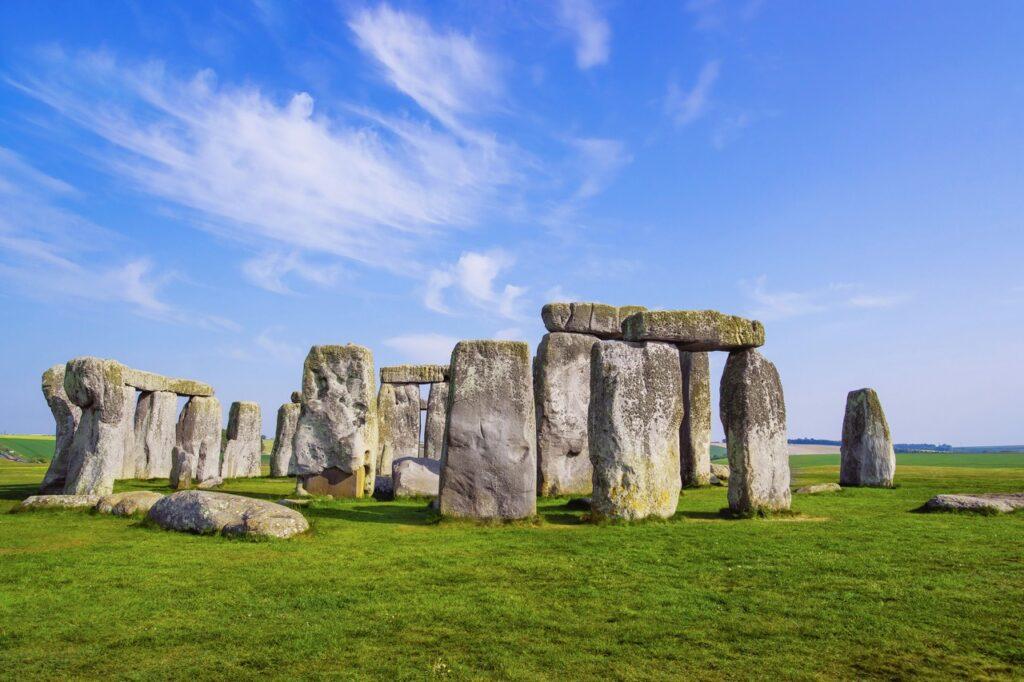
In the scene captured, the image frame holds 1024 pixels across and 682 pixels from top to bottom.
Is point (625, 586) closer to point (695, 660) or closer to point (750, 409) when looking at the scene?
point (695, 660)

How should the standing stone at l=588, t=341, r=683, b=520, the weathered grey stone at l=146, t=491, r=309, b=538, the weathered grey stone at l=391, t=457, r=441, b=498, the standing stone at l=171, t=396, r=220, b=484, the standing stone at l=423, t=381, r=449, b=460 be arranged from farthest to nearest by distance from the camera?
the standing stone at l=423, t=381, r=449, b=460
the standing stone at l=171, t=396, r=220, b=484
the weathered grey stone at l=391, t=457, r=441, b=498
the standing stone at l=588, t=341, r=683, b=520
the weathered grey stone at l=146, t=491, r=309, b=538

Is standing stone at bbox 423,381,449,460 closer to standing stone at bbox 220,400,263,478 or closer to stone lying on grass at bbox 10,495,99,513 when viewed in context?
standing stone at bbox 220,400,263,478

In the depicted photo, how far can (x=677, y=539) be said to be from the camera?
876cm

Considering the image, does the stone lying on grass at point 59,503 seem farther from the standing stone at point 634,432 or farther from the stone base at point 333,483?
the standing stone at point 634,432

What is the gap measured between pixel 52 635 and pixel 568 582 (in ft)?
13.8

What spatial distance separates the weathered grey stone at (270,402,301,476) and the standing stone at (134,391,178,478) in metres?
4.05

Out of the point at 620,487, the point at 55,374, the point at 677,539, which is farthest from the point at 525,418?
the point at 55,374

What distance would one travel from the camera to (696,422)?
61.9ft

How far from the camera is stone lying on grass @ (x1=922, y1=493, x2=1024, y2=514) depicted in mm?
11078

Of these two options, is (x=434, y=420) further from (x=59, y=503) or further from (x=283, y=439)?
(x=59, y=503)

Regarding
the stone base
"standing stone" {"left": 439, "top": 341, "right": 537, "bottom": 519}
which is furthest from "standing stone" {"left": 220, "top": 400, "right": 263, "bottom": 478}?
"standing stone" {"left": 439, "top": 341, "right": 537, "bottom": 519}

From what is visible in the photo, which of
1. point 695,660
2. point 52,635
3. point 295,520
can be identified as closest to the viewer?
point 695,660

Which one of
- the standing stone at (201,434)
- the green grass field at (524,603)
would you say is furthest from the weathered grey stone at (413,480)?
the standing stone at (201,434)

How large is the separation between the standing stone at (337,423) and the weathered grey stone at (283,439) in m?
9.67
